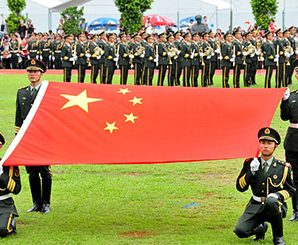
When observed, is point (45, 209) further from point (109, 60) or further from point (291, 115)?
point (109, 60)

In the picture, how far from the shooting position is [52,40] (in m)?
33.7

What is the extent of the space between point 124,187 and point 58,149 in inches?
105

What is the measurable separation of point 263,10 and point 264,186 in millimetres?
29283

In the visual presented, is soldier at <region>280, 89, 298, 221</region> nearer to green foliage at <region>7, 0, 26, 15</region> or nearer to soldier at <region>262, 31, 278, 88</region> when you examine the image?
soldier at <region>262, 31, 278, 88</region>

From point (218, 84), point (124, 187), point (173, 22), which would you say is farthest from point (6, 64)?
point (124, 187)

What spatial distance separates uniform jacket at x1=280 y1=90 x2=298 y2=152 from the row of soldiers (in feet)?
55.9

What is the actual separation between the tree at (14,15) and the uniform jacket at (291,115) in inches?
1196

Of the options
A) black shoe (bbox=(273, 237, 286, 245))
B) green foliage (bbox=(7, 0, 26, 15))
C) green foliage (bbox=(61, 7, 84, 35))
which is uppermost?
green foliage (bbox=(7, 0, 26, 15))

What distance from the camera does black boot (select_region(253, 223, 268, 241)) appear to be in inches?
342

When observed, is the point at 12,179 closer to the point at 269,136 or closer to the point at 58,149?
the point at 58,149

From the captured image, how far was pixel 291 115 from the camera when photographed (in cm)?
945

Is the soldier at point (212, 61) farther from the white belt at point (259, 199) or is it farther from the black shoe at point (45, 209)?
the white belt at point (259, 199)

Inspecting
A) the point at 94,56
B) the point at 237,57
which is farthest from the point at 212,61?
the point at 94,56

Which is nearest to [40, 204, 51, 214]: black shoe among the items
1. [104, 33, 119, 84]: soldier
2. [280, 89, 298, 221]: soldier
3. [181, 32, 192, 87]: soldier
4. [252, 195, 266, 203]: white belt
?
[252, 195, 266, 203]: white belt
